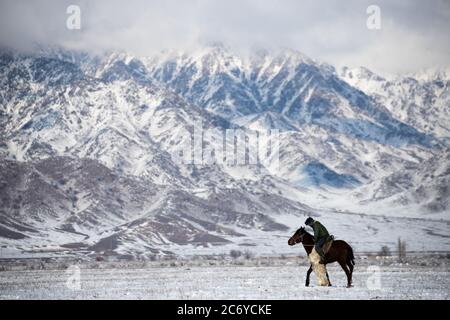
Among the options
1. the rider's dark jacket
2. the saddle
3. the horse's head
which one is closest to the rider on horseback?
the rider's dark jacket

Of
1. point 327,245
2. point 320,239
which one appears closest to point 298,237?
point 320,239

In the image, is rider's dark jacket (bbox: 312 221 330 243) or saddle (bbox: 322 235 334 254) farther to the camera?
saddle (bbox: 322 235 334 254)

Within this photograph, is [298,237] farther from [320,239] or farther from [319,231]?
[319,231]

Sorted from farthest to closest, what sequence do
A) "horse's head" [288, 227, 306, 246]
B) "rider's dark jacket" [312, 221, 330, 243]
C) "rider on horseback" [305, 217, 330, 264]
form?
"horse's head" [288, 227, 306, 246] < "rider on horseback" [305, 217, 330, 264] < "rider's dark jacket" [312, 221, 330, 243]

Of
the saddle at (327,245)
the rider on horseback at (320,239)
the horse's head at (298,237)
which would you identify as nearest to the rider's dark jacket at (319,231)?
the rider on horseback at (320,239)

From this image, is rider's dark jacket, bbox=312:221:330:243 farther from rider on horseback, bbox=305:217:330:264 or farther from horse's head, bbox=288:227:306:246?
horse's head, bbox=288:227:306:246

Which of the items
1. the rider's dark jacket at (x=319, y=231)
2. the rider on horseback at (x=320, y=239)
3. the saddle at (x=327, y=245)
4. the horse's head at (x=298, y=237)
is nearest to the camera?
the rider's dark jacket at (x=319, y=231)

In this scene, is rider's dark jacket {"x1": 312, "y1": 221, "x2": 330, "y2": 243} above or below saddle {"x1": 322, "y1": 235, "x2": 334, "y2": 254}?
above

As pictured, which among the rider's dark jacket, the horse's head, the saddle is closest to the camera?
the rider's dark jacket

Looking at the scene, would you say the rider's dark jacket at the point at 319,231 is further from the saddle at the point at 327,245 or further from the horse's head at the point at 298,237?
the horse's head at the point at 298,237
